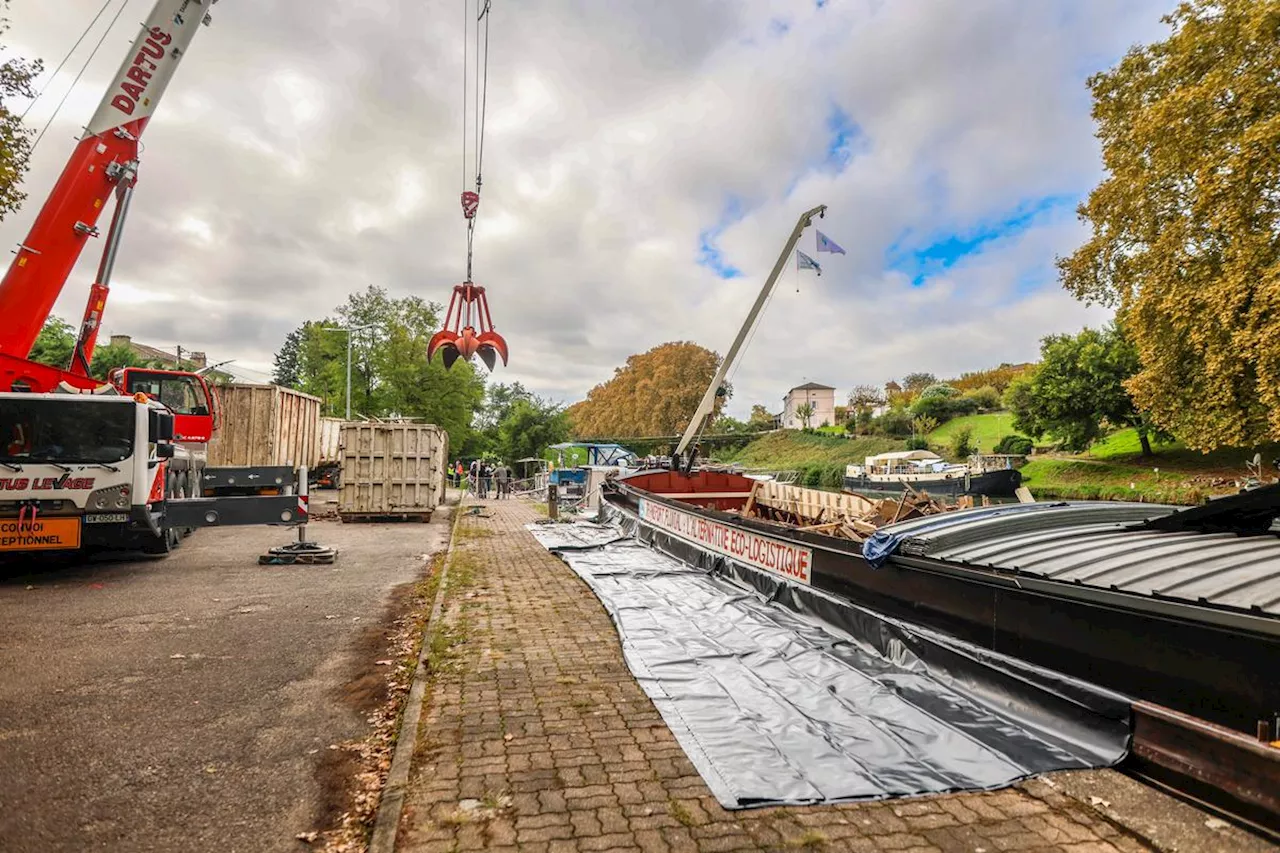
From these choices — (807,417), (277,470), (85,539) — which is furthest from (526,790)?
(807,417)

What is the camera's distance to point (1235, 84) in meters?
13.9

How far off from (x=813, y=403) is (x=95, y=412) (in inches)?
3406

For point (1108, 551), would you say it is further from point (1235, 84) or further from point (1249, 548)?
point (1235, 84)

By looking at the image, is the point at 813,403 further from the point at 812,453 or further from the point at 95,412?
the point at 95,412

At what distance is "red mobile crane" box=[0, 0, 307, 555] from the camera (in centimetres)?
722

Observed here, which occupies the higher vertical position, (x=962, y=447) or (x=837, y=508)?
(x=962, y=447)

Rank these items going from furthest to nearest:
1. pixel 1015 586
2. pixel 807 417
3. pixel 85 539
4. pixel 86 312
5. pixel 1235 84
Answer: pixel 807 417 → pixel 1235 84 → pixel 86 312 → pixel 85 539 → pixel 1015 586

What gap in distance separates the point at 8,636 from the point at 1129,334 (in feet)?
72.7

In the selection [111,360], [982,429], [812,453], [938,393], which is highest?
[111,360]

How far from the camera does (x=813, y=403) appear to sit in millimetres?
88312

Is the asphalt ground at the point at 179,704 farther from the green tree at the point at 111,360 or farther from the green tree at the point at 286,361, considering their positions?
the green tree at the point at 286,361

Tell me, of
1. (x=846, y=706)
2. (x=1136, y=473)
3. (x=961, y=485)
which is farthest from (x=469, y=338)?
(x=1136, y=473)

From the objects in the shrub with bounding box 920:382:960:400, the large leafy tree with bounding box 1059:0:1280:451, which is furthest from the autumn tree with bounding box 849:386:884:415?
the large leafy tree with bounding box 1059:0:1280:451

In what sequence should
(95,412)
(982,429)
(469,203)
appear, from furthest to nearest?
(982,429) < (469,203) < (95,412)
